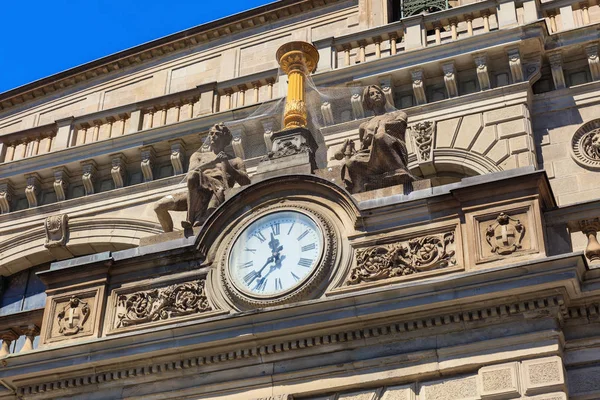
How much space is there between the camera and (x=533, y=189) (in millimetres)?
16984

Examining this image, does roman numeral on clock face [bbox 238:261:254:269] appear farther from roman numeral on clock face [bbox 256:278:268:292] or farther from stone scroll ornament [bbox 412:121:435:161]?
stone scroll ornament [bbox 412:121:435:161]

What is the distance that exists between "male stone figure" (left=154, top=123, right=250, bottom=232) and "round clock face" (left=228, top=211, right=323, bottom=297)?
1341 mm

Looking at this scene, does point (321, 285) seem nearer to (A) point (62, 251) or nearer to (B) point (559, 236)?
(B) point (559, 236)

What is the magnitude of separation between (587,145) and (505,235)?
6706 mm

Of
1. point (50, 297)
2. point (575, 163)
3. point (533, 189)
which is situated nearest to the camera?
point (533, 189)

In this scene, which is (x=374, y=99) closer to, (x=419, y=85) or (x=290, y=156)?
(x=290, y=156)

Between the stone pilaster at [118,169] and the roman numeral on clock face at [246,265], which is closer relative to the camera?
the roman numeral on clock face at [246,265]

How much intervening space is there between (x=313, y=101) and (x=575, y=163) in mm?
4922

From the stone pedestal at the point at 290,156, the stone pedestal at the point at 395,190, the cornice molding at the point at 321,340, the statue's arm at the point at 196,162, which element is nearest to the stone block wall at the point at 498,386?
the cornice molding at the point at 321,340

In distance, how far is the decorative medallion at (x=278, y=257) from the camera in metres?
17.7

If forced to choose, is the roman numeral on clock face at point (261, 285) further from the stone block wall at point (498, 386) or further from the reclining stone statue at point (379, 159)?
the stone block wall at point (498, 386)

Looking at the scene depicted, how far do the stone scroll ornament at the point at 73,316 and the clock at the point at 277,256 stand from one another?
2.38m

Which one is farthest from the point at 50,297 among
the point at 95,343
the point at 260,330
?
the point at 260,330

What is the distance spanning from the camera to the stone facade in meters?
16.3
